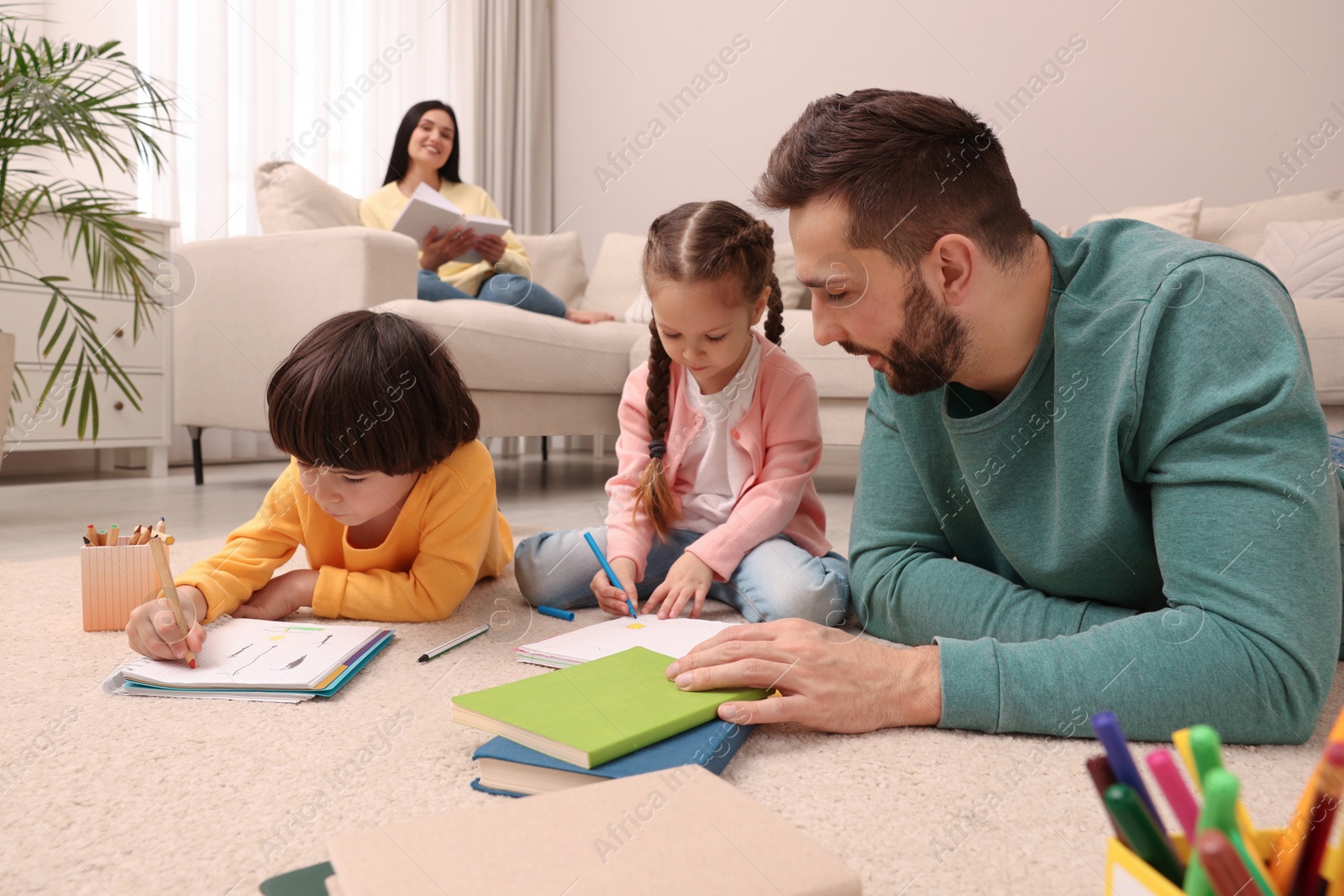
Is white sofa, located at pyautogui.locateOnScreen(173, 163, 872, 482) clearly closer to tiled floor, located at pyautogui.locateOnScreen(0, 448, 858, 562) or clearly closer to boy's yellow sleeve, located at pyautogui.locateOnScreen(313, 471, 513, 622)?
tiled floor, located at pyautogui.locateOnScreen(0, 448, 858, 562)

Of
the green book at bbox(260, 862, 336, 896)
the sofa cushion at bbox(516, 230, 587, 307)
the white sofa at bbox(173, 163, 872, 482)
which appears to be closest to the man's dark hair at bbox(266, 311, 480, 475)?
the green book at bbox(260, 862, 336, 896)

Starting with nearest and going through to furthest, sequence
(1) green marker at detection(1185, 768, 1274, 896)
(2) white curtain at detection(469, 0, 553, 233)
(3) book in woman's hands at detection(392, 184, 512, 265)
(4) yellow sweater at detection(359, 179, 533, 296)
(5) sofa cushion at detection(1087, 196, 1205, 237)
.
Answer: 1. (1) green marker at detection(1185, 768, 1274, 896)
2. (3) book in woman's hands at detection(392, 184, 512, 265)
3. (5) sofa cushion at detection(1087, 196, 1205, 237)
4. (4) yellow sweater at detection(359, 179, 533, 296)
5. (2) white curtain at detection(469, 0, 553, 233)

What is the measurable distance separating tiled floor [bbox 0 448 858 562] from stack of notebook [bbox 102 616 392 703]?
0.86 metres

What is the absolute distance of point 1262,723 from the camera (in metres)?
0.75

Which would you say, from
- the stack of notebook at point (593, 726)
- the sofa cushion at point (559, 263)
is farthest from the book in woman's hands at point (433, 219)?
the stack of notebook at point (593, 726)

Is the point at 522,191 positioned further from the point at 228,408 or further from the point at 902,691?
the point at 902,691

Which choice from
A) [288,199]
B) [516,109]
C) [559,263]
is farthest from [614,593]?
[516,109]

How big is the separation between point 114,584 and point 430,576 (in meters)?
0.38

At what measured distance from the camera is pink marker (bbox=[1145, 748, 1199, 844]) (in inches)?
12.5

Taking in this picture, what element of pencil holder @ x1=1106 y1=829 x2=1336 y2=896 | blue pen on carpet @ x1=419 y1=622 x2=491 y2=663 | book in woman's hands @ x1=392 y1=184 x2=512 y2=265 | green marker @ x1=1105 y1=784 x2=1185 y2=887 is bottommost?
blue pen on carpet @ x1=419 y1=622 x2=491 y2=663

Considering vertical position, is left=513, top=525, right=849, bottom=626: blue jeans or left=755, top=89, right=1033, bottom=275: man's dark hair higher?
left=755, top=89, right=1033, bottom=275: man's dark hair

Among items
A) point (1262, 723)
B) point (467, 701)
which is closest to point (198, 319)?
point (467, 701)

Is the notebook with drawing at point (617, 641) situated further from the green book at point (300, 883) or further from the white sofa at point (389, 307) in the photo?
the white sofa at point (389, 307)

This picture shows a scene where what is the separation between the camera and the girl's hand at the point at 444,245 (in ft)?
8.52
